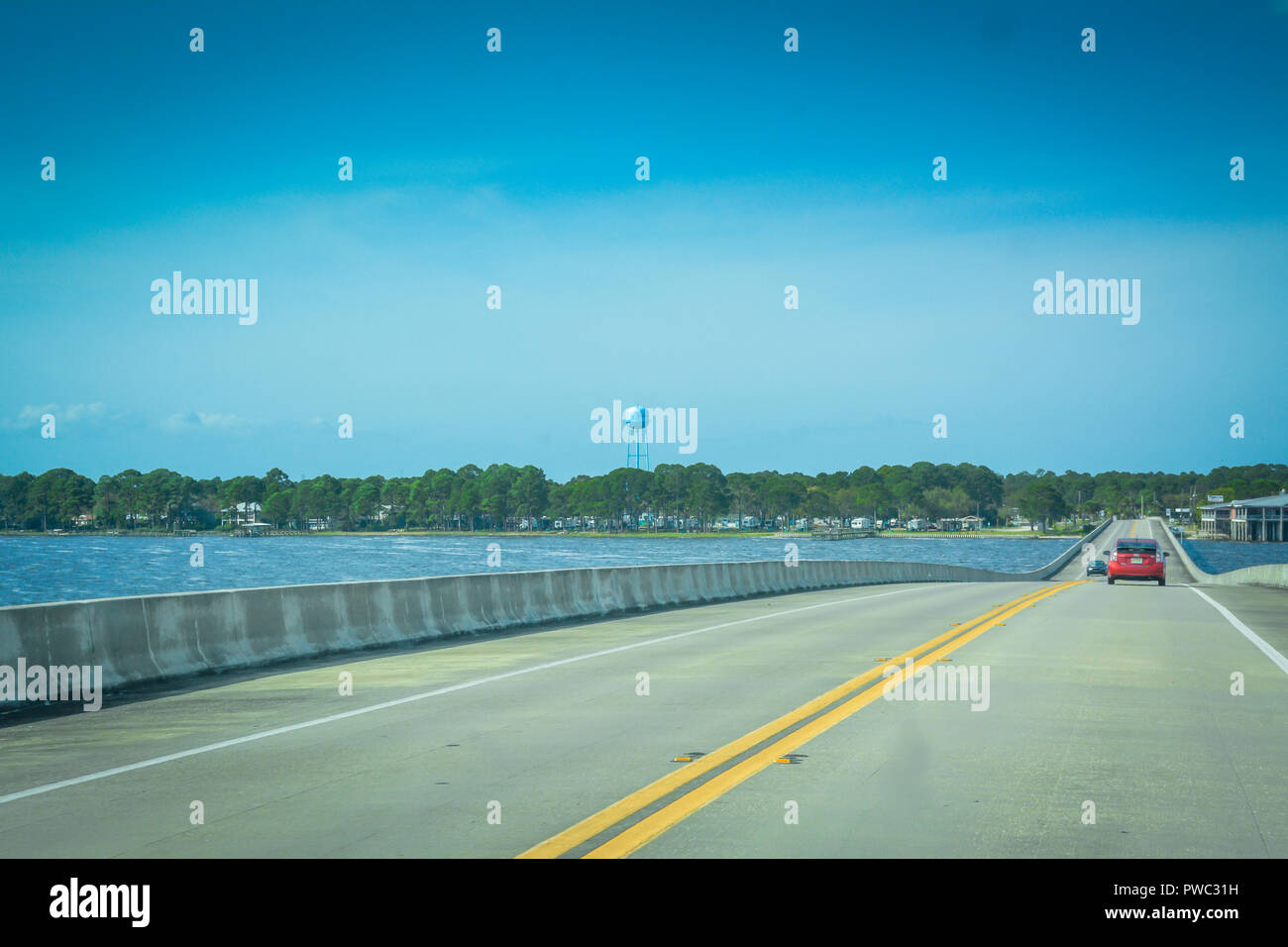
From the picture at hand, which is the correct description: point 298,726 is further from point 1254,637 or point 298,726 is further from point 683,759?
point 1254,637

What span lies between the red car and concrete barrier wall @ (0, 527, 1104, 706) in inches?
759

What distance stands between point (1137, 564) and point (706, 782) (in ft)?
120

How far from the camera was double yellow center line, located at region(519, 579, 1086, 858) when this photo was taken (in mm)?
6445

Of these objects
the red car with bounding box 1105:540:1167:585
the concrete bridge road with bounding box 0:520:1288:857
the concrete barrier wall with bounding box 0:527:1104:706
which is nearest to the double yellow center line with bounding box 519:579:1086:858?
the concrete bridge road with bounding box 0:520:1288:857

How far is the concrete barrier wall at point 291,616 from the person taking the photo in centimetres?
1267

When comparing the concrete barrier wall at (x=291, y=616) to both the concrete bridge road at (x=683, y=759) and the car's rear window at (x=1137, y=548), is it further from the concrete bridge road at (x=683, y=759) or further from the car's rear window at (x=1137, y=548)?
the car's rear window at (x=1137, y=548)

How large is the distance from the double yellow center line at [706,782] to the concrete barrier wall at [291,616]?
7.31m

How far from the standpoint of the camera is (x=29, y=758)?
9320mm

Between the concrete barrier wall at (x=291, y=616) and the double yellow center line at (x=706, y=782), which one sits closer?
the double yellow center line at (x=706, y=782)

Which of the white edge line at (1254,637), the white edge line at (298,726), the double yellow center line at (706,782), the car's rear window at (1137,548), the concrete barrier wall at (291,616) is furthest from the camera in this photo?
the car's rear window at (1137,548)

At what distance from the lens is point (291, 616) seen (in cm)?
1623

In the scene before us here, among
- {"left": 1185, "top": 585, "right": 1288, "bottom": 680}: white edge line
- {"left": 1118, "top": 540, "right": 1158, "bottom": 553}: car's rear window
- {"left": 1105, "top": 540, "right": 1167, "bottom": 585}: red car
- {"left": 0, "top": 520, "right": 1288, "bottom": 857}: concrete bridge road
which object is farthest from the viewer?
{"left": 1118, "top": 540, "right": 1158, "bottom": 553}: car's rear window

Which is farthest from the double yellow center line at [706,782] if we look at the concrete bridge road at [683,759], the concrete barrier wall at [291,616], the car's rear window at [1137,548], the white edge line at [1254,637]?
the car's rear window at [1137,548]

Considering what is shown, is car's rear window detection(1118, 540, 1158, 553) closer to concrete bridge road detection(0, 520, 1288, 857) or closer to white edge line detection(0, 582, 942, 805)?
concrete bridge road detection(0, 520, 1288, 857)
